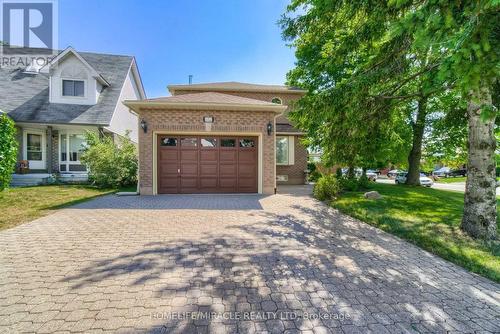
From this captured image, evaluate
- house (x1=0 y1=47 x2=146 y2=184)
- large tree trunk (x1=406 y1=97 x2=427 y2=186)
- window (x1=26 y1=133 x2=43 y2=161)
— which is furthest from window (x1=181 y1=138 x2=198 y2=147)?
large tree trunk (x1=406 y1=97 x2=427 y2=186)

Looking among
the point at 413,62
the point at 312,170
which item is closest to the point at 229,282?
→ the point at 413,62

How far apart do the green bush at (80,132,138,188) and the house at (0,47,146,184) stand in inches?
81.2

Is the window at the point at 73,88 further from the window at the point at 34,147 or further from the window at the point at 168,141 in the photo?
the window at the point at 168,141

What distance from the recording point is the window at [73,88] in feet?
48.2

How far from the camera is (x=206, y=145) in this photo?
10.4 metres

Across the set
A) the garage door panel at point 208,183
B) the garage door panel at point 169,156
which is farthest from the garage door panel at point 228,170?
the garage door panel at point 169,156

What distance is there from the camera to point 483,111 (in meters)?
2.61

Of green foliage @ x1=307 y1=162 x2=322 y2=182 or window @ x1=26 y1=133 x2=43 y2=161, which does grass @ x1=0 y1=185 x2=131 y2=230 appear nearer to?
window @ x1=26 y1=133 x2=43 y2=161

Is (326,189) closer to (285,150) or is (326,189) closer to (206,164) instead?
(206,164)

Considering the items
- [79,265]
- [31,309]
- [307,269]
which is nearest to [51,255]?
[79,265]

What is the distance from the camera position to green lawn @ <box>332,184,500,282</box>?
12.7ft

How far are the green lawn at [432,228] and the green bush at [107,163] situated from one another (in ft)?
35.8

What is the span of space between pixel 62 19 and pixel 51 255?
1320 centimetres

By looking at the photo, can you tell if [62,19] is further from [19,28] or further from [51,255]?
[51,255]
